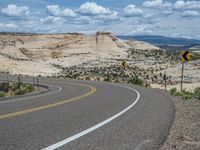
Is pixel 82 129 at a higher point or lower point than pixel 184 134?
higher

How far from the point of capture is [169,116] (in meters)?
14.2

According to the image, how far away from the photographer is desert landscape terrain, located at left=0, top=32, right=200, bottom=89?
6862 cm

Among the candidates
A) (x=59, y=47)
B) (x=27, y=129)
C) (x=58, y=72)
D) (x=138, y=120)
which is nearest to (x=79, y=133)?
(x=27, y=129)

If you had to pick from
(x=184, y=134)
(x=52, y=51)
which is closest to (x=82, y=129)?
(x=184, y=134)

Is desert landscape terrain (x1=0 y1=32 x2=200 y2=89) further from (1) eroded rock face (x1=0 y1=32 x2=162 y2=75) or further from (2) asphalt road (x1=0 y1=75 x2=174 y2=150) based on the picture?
(2) asphalt road (x1=0 y1=75 x2=174 y2=150)

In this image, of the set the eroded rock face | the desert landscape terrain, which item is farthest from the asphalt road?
the eroded rock face

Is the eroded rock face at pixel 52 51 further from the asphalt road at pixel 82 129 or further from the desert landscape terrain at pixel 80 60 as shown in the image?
the asphalt road at pixel 82 129

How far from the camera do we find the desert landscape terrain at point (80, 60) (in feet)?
225

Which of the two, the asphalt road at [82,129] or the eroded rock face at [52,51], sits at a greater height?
the asphalt road at [82,129]

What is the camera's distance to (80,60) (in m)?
94.6

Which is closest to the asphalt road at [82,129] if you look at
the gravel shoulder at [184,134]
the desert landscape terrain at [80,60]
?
the gravel shoulder at [184,134]

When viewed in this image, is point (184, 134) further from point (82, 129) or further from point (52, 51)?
point (52, 51)

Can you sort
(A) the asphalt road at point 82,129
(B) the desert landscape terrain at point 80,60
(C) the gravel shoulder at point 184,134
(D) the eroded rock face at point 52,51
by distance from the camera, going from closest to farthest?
1. (A) the asphalt road at point 82,129
2. (C) the gravel shoulder at point 184,134
3. (B) the desert landscape terrain at point 80,60
4. (D) the eroded rock face at point 52,51

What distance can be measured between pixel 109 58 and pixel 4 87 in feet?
211
